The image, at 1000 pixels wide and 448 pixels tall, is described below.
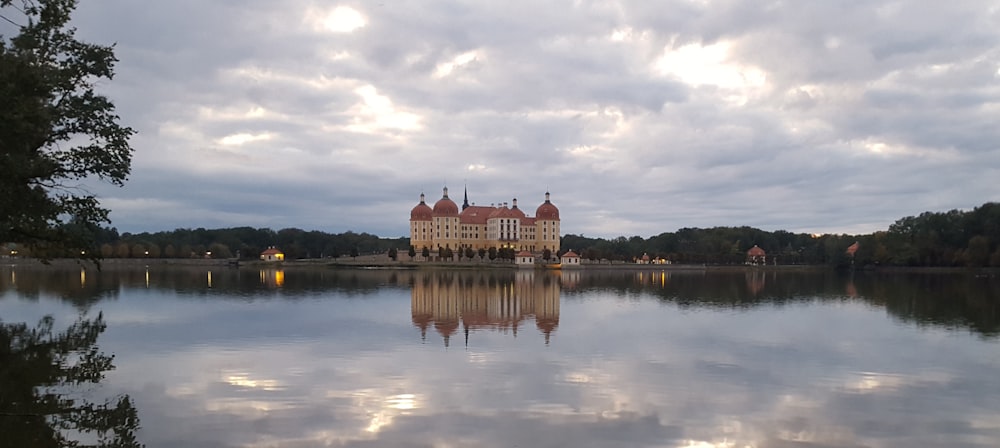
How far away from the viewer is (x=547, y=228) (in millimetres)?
96250

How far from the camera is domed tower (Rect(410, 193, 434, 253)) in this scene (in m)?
93.0

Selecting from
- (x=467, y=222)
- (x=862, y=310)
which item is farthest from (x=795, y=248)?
(x=862, y=310)

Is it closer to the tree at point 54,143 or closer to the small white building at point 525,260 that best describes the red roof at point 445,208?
the small white building at point 525,260

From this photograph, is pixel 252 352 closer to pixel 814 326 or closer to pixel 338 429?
pixel 338 429

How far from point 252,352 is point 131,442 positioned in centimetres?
700

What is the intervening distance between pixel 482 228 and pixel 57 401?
3414 inches

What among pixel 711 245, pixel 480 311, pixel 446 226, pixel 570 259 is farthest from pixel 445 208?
pixel 480 311

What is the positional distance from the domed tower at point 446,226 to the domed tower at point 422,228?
0.58 meters

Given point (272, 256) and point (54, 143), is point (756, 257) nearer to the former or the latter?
point (272, 256)

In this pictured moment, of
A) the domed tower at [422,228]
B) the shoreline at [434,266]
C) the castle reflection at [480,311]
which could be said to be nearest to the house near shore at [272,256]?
the shoreline at [434,266]

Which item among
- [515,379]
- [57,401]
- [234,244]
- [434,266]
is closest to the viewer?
[57,401]

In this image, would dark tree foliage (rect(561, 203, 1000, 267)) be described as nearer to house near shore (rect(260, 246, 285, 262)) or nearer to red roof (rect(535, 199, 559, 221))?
red roof (rect(535, 199, 559, 221))

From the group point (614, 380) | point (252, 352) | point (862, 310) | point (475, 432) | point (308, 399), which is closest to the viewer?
point (475, 432)

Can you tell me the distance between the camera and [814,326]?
21.5 m
